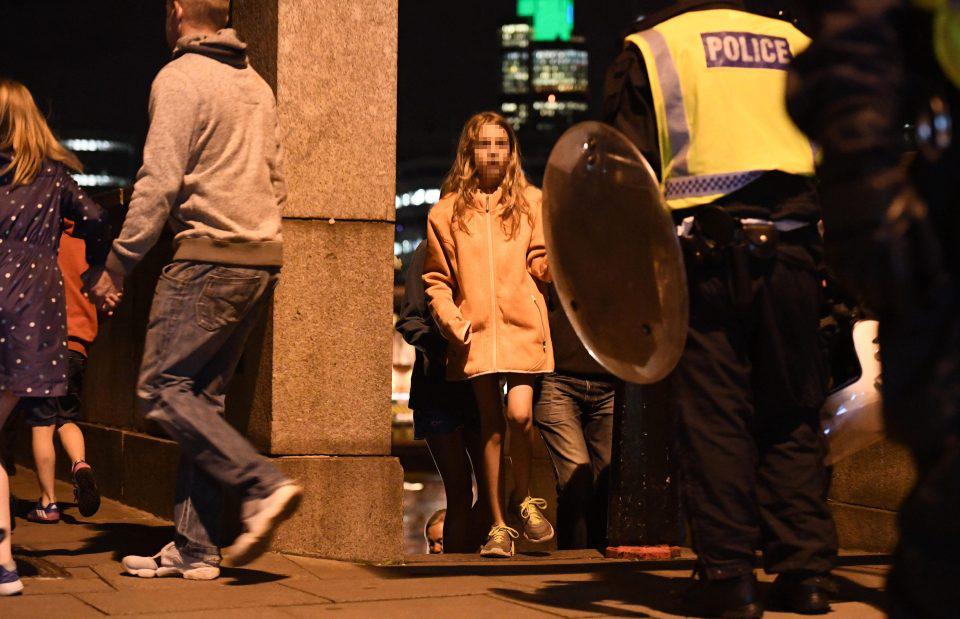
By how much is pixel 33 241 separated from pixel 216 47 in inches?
39.0

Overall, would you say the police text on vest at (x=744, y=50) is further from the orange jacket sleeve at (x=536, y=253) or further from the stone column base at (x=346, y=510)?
the stone column base at (x=346, y=510)

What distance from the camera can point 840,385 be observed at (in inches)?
195

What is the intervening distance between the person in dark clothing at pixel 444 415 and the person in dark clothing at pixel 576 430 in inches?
14.6

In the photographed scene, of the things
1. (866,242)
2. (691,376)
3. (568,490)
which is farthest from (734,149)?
(568,490)

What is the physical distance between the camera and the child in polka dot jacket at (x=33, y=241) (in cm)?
498

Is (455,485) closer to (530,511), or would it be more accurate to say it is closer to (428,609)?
(530,511)

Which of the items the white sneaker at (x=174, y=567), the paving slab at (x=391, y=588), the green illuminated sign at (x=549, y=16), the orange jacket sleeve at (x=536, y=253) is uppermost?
the green illuminated sign at (x=549, y=16)

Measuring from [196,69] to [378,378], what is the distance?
Answer: 5.14 feet

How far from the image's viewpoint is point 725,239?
4.10 m

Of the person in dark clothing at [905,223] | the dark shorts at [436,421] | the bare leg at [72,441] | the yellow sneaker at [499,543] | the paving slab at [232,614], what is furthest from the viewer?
the bare leg at [72,441]

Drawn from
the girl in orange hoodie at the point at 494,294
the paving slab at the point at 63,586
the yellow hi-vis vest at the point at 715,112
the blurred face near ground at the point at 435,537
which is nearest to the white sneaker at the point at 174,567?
the paving slab at the point at 63,586

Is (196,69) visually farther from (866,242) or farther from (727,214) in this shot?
(866,242)

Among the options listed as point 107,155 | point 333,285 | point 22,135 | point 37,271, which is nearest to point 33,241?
point 37,271

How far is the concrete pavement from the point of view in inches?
169
